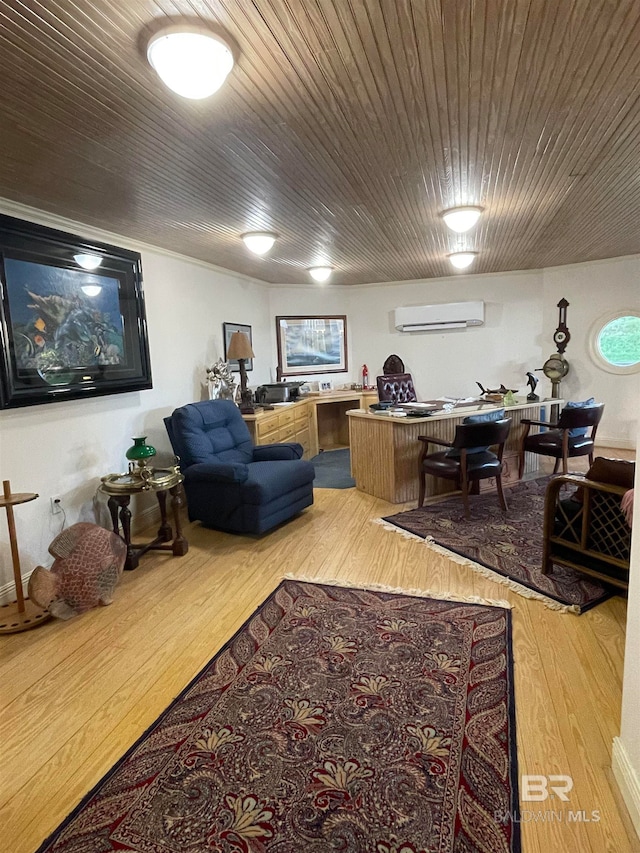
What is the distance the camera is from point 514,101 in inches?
78.1

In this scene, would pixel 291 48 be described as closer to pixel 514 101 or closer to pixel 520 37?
pixel 520 37

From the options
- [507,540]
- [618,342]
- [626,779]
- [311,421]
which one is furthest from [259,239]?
[618,342]

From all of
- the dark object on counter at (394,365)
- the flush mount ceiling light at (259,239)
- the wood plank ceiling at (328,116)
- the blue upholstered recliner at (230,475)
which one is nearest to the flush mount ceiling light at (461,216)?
the wood plank ceiling at (328,116)

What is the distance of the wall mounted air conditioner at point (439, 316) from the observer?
6.70 m

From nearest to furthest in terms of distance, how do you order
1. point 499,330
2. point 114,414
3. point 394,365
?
point 114,414 < point 499,330 < point 394,365

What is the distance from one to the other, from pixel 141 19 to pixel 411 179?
6.06 ft

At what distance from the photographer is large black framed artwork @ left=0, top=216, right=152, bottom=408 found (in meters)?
2.82

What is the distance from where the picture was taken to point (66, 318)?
319 cm

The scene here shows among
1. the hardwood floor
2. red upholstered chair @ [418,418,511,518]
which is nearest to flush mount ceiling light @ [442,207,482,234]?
red upholstered chair @ [418,418,511,518]

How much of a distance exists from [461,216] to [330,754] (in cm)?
349

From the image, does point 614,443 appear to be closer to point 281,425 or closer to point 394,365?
point 394,365

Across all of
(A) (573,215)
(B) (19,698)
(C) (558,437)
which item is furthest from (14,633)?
(A) (573,215)

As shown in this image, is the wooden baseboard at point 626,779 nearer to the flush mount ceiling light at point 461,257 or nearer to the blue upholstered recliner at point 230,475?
the blue upholstered recliner at point 230,475

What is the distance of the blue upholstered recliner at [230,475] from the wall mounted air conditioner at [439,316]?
353 cm
